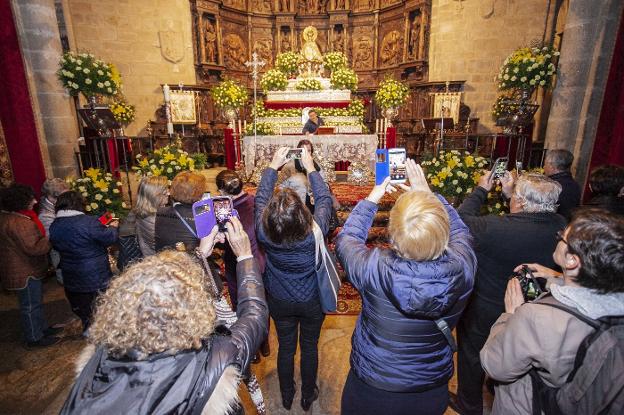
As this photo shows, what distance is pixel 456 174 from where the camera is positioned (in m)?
4.49

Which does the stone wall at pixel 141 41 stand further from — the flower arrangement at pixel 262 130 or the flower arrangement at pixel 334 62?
the flower arrangement at pixel 334 62

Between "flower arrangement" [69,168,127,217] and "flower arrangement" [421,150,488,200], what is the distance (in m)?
4.75

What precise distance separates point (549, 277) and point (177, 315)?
1.74 meters

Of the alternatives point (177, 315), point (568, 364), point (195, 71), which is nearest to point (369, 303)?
point (568, 364)

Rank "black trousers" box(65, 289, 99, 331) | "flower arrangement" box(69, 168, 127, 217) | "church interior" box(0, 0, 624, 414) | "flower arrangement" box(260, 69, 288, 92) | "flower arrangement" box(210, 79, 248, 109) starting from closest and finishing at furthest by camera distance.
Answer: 1. "black trousers" box(65, 289, 99, 331)
2. "church interior" box(0, 0, 624, 414)
3. "flower arrangement" box(69, 168, 127, 217)
4. "flower arrangement" box(210, 79, 248, 109)
5. "flower arrangement" box(260, 69, 288, 92)

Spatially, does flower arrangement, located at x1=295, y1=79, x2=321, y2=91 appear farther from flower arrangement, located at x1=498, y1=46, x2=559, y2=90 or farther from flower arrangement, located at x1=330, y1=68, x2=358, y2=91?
flower arrangement, located at x1=498, y1=46, x2=559, y2=90

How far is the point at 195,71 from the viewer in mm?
12008

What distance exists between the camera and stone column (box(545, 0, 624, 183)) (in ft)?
17.0

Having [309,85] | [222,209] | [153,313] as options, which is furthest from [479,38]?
[153,313]

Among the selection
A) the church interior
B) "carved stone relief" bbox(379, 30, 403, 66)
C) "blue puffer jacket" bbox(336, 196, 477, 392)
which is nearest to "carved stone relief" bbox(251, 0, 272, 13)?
the church interior

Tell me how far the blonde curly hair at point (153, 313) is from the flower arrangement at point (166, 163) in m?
4.09

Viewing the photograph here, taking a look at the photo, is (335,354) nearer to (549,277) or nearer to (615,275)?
(549,277)

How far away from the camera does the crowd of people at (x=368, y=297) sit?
43.6 inches

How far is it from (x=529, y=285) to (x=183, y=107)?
1159cm
